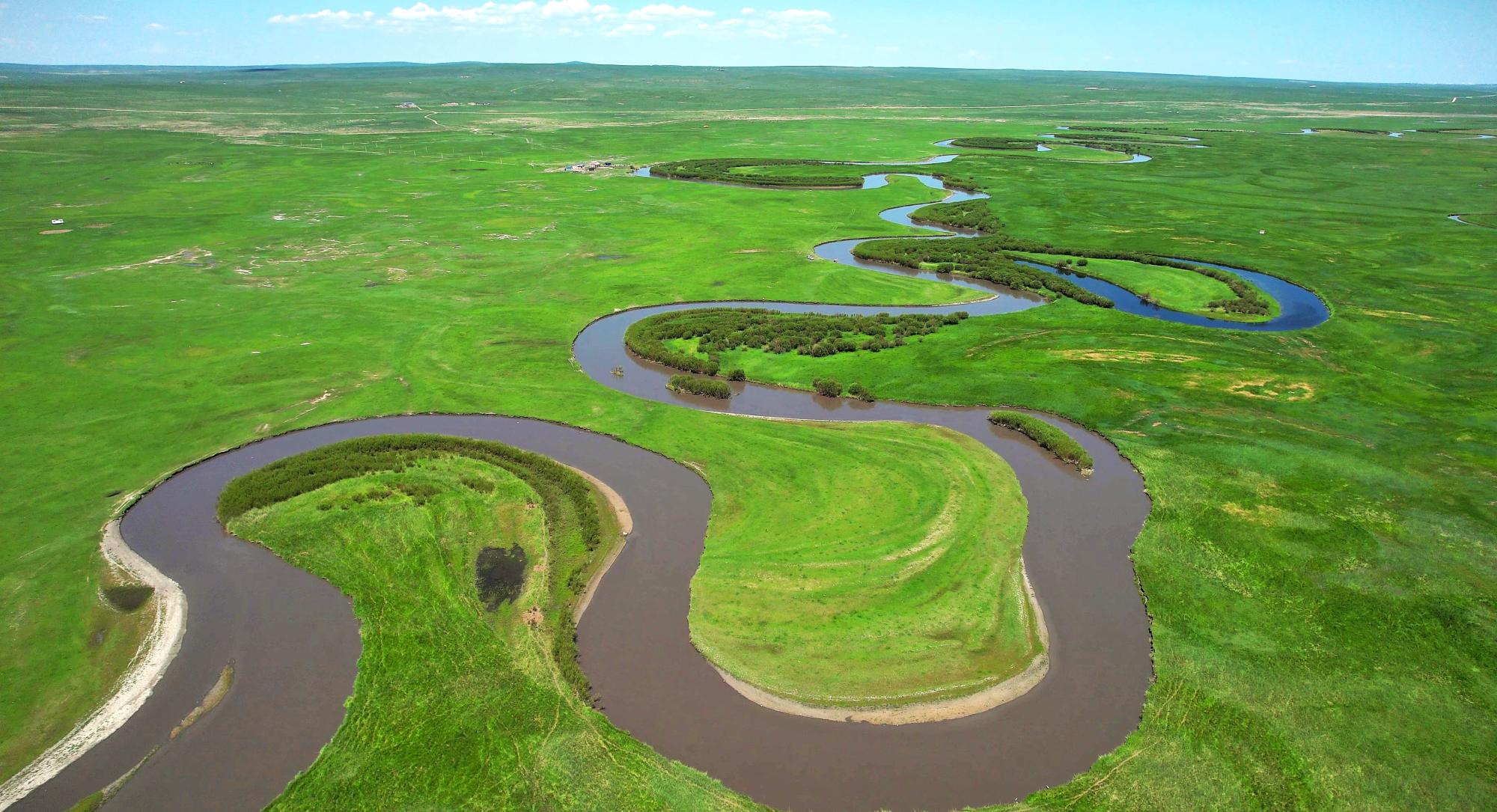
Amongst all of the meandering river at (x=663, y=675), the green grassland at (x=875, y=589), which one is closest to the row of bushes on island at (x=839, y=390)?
the green grassland at (x=875, y=589)

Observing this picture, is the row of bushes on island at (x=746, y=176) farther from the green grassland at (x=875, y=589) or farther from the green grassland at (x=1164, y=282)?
the green grassland at (x=875, y=589)

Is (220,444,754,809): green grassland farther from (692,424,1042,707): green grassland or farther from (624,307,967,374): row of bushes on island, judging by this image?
(624,307,967,374): row of bushes on island

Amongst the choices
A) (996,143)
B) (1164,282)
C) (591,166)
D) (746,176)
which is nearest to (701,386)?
(1164,282)

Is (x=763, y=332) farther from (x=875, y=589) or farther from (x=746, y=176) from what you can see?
(x=746, y=176)

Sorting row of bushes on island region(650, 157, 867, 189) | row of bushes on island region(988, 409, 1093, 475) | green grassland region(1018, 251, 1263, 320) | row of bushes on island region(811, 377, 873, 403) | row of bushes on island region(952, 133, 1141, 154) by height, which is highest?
row of bushes on island region(952, 133, 1141, 154)

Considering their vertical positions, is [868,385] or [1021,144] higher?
[1021,144]

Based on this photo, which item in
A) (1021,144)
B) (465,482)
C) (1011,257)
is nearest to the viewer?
(465,482)

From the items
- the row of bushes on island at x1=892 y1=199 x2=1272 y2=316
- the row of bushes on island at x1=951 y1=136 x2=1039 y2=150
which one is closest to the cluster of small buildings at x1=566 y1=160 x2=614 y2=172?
the row of bushes on island at x1=892 y1=199 x2=1272 y2=316

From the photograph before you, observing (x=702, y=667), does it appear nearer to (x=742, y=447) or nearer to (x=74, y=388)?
(x=742, y=447)
